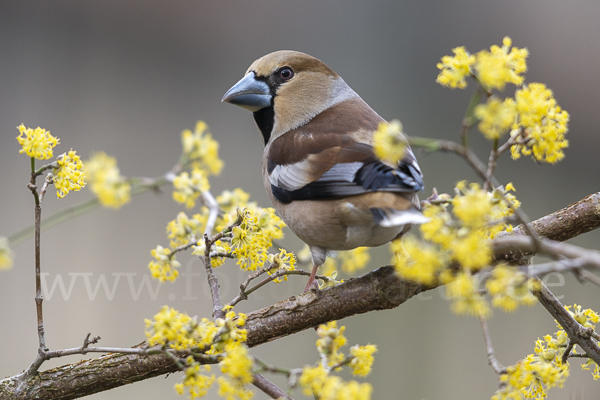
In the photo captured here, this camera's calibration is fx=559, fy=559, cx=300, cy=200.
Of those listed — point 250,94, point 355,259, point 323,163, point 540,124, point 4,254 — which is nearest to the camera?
point 540,124

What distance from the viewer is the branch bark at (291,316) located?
4.76 feet

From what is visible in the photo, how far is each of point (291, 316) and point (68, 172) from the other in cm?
68

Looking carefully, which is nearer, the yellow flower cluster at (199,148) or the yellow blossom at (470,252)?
the yellow blossom at (470,252)

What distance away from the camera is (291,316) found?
1521mm

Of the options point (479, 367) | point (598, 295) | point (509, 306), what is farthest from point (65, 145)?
point (598, 295)

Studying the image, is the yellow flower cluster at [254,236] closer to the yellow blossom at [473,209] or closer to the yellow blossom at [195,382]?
the yellow blossom at [195,382]

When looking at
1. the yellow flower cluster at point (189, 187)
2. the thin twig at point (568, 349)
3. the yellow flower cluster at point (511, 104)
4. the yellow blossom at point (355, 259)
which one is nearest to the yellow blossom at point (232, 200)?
the yellow flower cluster at point (189, 187)

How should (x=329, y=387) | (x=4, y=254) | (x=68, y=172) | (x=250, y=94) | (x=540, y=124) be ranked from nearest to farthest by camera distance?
(x=329, y=387) < (x=540, y=124) < (x=4, y=254) < (x=68, y=172) < (x=250, y=94)

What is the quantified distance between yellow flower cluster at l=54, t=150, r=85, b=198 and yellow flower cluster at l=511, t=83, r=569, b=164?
93 centimetres

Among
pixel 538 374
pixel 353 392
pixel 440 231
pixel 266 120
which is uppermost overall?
pixel 266 120

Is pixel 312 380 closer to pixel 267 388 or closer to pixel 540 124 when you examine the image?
pixel 267 388

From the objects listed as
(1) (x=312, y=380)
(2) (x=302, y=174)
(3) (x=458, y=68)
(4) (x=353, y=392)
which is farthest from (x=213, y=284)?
(3) (x=458, y=68)

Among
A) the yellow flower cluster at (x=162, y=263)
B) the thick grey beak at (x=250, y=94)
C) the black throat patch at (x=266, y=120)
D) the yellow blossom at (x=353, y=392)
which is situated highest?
the thick grey beak at (x=250, y=94)

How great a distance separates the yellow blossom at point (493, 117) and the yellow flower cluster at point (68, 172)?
2.91 feet
